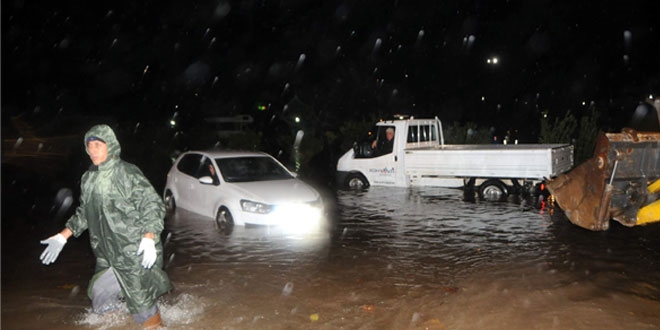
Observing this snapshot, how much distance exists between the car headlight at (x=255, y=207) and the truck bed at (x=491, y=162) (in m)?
6.22

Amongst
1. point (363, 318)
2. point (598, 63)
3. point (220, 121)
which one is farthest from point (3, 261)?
point (220, 121)

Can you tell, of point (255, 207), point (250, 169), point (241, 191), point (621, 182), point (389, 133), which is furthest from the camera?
point (389, 133)

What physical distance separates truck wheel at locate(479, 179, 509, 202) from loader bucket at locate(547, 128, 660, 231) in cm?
895

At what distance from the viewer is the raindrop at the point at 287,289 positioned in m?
6.75

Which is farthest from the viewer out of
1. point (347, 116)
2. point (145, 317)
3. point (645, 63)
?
point (347, 116)

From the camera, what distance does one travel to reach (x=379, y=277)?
24.4 feet

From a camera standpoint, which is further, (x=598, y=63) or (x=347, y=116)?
Answer: (x=347, y=116)

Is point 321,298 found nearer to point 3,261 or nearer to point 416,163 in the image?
point 3,261

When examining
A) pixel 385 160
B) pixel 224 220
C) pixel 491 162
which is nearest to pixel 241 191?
pixel 224 220

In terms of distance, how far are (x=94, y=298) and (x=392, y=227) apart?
661 centimetres

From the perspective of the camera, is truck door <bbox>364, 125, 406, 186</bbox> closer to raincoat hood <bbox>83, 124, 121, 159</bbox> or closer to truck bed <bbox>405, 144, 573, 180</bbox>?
truck bed <bbox>405, 144, 573, 180</bbox>

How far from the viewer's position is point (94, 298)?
5336mm

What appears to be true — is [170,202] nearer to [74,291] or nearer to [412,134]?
[74,291]

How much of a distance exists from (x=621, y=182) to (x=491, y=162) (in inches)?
355
